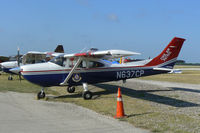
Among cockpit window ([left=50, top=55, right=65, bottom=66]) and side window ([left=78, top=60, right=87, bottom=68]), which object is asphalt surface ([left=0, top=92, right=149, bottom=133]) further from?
side window ([left=78, top=60, right=87, bottom=68])

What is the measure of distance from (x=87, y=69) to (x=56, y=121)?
4985 millimetres

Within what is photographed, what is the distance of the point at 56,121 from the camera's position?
552 cm

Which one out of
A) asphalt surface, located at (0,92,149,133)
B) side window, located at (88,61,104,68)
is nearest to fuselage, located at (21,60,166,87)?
side window, located at (88,61,104,68)

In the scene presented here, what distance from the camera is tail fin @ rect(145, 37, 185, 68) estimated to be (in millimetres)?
12374

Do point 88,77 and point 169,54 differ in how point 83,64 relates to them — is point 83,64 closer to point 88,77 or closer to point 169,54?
point 88,77

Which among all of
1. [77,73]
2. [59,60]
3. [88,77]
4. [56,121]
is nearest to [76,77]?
[77,73]

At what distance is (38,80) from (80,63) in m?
2.21

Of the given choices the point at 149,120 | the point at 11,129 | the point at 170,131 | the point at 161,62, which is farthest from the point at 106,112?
the point at 161,62

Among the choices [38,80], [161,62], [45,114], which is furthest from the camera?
[161,62]

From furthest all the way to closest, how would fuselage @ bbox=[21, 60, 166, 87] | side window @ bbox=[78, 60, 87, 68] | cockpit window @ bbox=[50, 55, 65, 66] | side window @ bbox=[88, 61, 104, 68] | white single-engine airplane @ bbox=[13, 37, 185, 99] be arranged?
side window @ bbox=[88, 61, 104, 68]
side window @ bbox=[78, 60, 87, 68]
cockpit window @ bbox=[50, 55, 65, 66]
white single-engine airplane @ bbox=[13, 37, 185, 99]
fuselage @ bbox=[21, 60, 166, 87]

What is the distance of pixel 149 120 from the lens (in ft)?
18.9

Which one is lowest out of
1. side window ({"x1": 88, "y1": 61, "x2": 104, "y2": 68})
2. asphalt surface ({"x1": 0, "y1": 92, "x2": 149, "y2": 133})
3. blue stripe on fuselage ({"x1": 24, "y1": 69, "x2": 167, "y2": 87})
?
asphalt surface ({"x1": 0, "y1": 92, "x2": 149, "y2": 133})

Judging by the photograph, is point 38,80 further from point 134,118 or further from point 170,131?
point 170,131

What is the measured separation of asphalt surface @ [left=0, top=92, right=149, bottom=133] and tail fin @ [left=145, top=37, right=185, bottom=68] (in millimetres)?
6958
